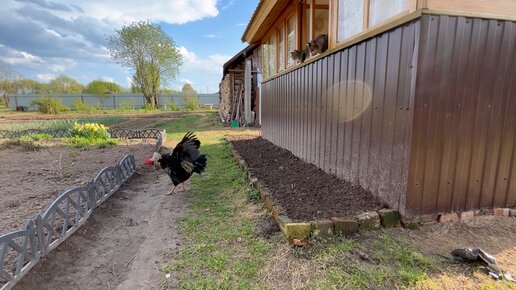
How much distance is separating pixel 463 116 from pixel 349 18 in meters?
1.89

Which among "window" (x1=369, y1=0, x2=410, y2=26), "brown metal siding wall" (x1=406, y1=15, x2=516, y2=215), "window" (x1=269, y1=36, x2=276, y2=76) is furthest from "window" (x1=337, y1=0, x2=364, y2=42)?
"window" (x1=269, y1=36, x2=276, y2=76)

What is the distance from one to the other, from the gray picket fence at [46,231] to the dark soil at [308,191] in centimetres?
226

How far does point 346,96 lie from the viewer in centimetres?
372

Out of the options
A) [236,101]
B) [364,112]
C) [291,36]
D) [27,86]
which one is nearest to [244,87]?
[236,101]

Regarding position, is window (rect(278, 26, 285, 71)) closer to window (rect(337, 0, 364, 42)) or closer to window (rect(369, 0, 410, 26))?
window (rect(337, 0, 364, 42))

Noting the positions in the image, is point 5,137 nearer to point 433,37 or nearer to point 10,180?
point 10,180

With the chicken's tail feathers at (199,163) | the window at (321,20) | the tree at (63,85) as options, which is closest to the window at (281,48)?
the window at (321,20)

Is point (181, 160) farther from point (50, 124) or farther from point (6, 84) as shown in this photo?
point (6, 84)

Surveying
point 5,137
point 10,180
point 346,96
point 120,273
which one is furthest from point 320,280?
point 5,137

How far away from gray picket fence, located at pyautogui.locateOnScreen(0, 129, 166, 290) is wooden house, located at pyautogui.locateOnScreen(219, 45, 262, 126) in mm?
10089

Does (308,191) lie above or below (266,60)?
below

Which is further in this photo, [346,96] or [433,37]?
[346,96]

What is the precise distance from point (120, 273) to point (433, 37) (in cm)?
345

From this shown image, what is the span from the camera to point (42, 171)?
224 inches
